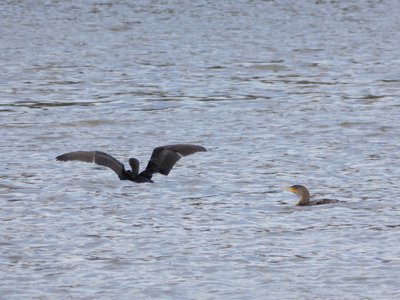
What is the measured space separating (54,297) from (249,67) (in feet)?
45.5

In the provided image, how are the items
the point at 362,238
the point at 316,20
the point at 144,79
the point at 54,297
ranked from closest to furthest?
the point at 54,297, the point at 362,238, the point at 144,79, the point at 316,20

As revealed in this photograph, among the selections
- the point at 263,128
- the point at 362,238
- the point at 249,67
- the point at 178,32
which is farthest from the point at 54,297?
the point at 178,32

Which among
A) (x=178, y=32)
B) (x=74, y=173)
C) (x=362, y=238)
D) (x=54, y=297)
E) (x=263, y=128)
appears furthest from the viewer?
(x=178, y=32)

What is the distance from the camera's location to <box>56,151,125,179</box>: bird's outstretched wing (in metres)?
14.0

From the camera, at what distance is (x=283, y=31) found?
27703 millimetres

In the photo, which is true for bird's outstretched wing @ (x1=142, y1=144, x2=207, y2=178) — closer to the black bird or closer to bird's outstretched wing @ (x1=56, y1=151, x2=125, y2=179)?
the black bird

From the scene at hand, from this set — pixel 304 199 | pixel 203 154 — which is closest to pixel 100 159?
pixel 203 154

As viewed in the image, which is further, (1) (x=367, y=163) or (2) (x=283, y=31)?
(2) (x=283, y=31)

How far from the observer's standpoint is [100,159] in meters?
14.1

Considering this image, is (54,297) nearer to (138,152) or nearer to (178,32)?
(138,152)

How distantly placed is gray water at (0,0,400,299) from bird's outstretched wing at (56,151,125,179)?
0.18m

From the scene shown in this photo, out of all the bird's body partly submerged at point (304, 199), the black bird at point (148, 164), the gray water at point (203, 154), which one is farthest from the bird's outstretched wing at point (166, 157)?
the bird's body partly submerged at point (304, 199)

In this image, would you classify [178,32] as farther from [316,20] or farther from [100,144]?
[100,144]

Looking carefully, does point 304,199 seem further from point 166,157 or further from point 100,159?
point 100,159
